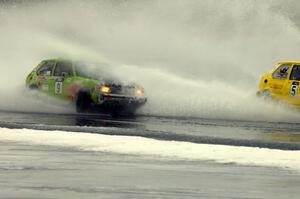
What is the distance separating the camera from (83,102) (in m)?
16.5

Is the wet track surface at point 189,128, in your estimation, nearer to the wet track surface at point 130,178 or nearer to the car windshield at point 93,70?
the car windshield at point 93,70

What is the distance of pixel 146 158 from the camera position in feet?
25.7

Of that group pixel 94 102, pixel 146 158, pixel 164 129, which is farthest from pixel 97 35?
pixel 146 158

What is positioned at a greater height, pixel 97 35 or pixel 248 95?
pixel 97 35

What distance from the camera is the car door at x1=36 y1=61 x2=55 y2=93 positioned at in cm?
1762

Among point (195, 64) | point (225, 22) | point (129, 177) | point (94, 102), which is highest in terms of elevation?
point (225, 22)

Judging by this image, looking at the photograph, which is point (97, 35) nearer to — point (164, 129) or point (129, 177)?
point (164, 129)

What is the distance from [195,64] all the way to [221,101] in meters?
11.8

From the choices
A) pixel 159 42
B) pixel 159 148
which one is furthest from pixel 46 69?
pixel 159 42

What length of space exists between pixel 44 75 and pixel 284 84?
622 cm

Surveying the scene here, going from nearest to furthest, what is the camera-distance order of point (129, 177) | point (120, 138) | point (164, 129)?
point (129, 177) < point (120, 138) < point (164, 129)

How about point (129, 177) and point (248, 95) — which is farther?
point (248, 95)

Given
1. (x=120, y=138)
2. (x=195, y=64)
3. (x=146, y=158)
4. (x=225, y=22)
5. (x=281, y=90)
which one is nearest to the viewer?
(x=146, y=158)

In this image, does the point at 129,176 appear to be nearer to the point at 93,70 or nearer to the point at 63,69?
the point at 93,70
